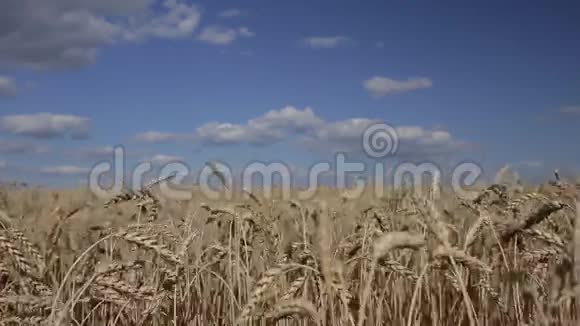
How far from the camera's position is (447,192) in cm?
464

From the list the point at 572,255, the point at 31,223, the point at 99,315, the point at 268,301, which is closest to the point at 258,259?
the point at 268,301

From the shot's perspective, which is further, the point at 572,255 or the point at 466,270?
the point at 466,270

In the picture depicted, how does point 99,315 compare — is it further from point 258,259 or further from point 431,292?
point 431,292

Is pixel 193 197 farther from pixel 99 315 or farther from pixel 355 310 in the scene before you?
pixel 355 310

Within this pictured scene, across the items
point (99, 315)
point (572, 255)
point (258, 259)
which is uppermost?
point (572, 255)

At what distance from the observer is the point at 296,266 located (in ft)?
5.08

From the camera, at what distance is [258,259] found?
3150mm

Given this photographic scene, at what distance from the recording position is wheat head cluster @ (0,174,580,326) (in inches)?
63.7

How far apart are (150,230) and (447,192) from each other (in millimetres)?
2551

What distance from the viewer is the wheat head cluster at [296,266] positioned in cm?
162

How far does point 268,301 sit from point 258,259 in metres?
0.40

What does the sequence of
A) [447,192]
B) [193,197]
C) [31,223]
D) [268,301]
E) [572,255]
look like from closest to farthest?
[572,255] → [268,301] → [31,223] → [193,197] → [447,192]

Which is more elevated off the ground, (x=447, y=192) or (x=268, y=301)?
(x=447, y=192)

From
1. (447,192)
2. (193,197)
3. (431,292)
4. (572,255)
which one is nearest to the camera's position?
(572,255)
